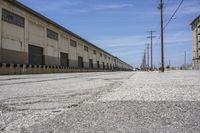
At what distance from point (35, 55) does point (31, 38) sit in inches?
94.1

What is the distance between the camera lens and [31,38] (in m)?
35.9

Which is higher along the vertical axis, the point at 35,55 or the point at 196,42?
the point at 196,42

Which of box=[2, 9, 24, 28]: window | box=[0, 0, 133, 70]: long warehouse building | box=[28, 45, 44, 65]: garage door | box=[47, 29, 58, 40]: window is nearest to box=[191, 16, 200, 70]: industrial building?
box=[0, 0, 133, 70]: long warehouse building

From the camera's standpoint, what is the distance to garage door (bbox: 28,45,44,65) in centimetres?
3571

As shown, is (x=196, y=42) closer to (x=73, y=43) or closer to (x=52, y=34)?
A: (x=73, y=43)

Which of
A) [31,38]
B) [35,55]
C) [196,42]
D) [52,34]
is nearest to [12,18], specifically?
[31,38]

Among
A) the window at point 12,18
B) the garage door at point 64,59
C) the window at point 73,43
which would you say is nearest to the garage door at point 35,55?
the window at point 12,18

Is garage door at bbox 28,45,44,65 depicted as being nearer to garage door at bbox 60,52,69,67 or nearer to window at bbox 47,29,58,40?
window at bbox 47,29,58,40

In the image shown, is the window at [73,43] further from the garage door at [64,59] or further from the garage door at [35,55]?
the garage door at [35,55]

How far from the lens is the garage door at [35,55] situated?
117ft

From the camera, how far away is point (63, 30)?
51.1 metres

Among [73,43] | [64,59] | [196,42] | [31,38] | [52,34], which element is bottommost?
[64,59]

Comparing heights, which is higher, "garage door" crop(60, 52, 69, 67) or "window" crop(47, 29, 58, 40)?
"window" crop(47, 29, 58, 40)

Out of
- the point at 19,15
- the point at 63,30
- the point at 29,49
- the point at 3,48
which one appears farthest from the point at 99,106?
the point at 63,30
